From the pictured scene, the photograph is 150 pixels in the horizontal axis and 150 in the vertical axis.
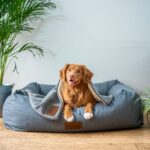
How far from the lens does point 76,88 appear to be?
253cm

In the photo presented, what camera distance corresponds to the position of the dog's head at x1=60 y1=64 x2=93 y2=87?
2461 millimetres

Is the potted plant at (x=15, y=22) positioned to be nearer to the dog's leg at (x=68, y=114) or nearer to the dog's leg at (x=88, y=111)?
the dog's leg at (x=68, y=114)

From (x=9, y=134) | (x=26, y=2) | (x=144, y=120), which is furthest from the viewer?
(x=26, y=2)

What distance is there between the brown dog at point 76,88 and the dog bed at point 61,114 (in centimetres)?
6

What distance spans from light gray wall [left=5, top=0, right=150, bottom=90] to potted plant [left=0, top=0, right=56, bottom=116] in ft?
0.34

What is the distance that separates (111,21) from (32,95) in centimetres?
132

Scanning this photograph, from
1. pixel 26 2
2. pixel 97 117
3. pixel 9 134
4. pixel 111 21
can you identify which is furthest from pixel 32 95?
pixel 111 21

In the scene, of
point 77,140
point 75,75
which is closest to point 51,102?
point 75,75

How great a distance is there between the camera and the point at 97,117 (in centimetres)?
242

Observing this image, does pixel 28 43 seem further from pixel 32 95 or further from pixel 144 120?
pixel 144 120

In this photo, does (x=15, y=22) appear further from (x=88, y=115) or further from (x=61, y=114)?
(x=88, y=115)

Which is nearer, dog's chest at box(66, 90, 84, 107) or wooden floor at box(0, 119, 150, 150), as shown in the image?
wooden floor at box(0, 119, 150, 150)

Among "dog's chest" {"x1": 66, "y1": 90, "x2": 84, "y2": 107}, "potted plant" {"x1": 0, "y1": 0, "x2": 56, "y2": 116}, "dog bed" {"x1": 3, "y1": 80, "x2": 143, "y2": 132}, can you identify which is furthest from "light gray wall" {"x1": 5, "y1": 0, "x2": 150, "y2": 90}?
"dog's chest" {"x1": 66, "y1": 90, "x2": 84, "y2": 107}

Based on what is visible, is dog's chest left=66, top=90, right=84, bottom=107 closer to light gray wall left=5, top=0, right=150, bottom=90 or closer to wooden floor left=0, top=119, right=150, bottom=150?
wooden floor left=0, top=119, right=150, bottom=150
